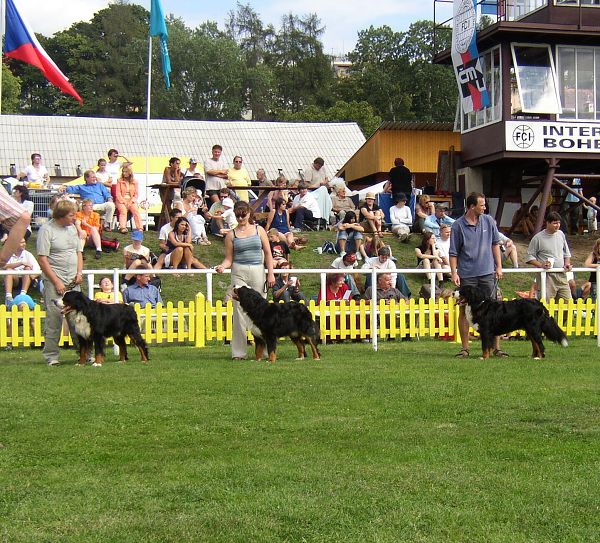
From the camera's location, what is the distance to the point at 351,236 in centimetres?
2038

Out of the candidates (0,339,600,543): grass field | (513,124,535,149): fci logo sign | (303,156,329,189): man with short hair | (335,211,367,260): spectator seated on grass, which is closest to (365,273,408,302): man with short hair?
(335,211,367,260): spectator seated on grass

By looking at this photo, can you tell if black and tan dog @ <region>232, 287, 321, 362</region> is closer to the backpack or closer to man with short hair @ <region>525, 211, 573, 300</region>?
man with short hair @ <region>525, 211, 573, 300</region>

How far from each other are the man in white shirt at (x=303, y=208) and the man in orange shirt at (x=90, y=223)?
5.05 m

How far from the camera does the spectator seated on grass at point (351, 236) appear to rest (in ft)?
66.0

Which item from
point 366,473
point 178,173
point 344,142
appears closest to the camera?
point 366,473

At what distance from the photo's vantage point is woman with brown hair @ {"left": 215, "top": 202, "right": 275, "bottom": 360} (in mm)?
12336

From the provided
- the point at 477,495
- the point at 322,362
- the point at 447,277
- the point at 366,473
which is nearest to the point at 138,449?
the point at 366,473

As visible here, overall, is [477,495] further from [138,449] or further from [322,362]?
[322,362]

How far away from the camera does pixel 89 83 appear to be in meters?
74.9

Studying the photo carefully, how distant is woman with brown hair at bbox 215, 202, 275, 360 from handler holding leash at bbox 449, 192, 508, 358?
2.42 metres

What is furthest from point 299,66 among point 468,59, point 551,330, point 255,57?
point 551,330

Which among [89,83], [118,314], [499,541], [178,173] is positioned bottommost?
[499,541]

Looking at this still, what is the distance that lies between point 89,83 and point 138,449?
71.8m

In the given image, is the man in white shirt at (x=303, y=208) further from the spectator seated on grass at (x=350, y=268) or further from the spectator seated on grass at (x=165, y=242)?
the spectator seated on grass at (x=350, y=268)
